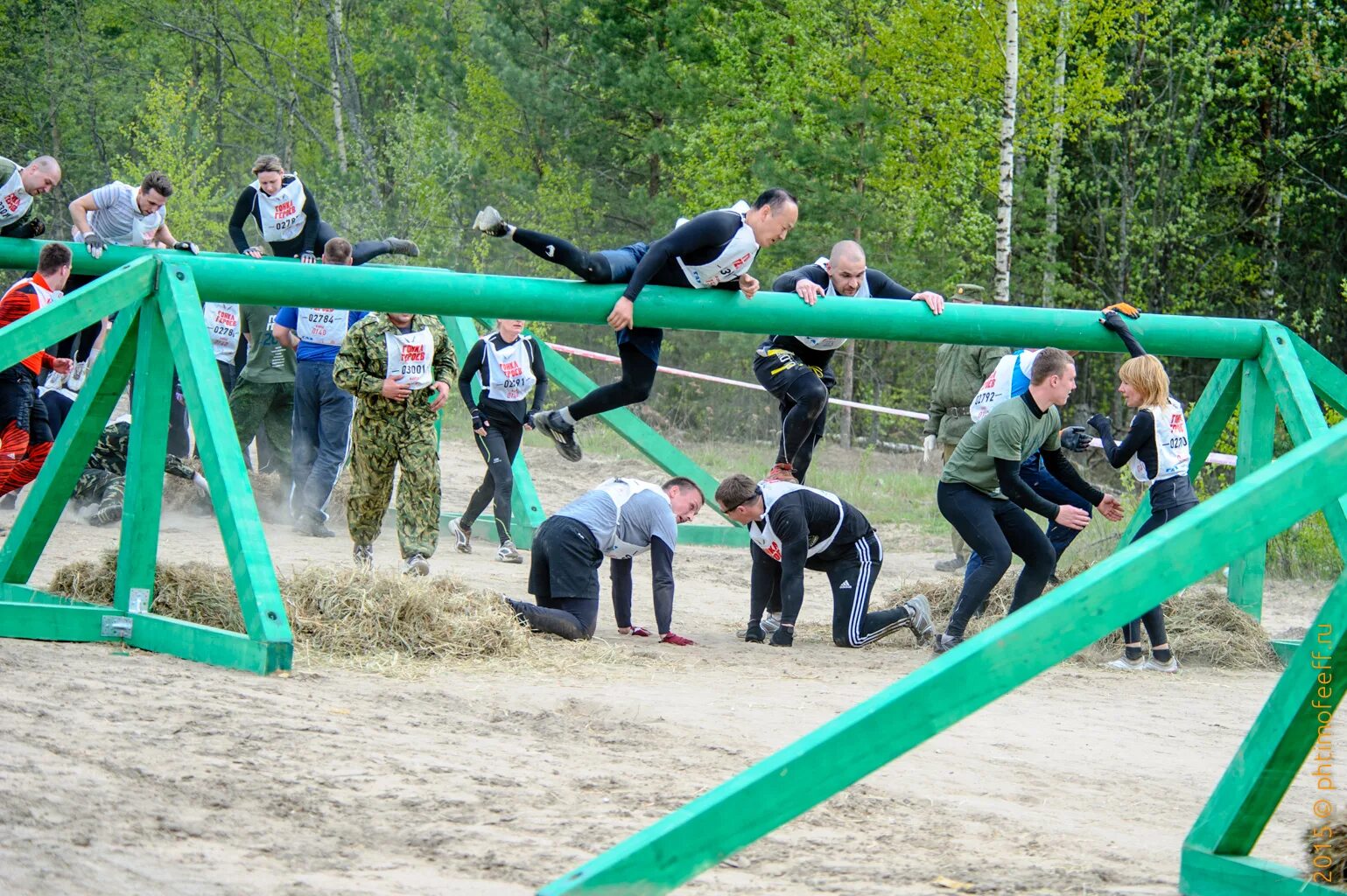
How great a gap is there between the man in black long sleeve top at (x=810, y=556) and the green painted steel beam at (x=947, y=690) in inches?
172

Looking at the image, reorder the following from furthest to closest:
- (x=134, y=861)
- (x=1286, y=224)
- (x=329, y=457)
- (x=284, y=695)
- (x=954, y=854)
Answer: (x=1286, y=224) < (x=329, y=457) < (x=284, y=695) < (x=954, y=854) < (x=134, y=861)

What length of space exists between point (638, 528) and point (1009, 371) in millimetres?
2472

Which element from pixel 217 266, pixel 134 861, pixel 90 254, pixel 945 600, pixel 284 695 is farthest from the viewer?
pixel 945 600

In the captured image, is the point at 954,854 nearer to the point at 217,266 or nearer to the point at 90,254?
the point at 217,266

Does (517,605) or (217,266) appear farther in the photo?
(517,605)

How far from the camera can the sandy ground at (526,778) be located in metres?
3.47

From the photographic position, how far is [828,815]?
420 centimetres

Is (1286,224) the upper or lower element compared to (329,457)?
upper

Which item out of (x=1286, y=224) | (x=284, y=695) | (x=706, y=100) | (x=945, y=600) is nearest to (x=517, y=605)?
(x=284, y=695)

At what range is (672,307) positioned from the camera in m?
6.64

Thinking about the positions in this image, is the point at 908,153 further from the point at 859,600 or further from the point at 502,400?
the point at 859,600

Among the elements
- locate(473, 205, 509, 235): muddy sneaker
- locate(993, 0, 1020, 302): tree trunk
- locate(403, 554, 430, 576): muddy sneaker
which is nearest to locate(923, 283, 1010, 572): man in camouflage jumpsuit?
locate(403, 554, 430, 576): muddy sneaker

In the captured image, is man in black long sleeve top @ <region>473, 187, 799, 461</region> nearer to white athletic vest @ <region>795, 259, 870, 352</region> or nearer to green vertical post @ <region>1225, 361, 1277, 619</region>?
white athletic vest @ <region>795, 259, 870, 352</region>

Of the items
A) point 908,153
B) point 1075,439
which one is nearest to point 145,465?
point 1075,439
